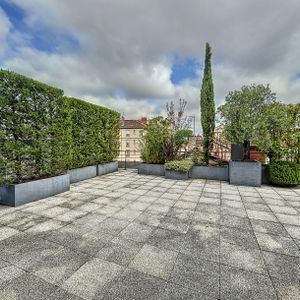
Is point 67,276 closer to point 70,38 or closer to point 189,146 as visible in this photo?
point 70,38

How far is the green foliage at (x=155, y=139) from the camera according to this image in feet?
28.0

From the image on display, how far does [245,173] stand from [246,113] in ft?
7.09

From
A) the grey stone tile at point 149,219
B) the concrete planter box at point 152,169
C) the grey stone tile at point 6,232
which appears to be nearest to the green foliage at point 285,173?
the concrete planter box at point 152,169

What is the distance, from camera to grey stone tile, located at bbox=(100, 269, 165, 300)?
1674 mm

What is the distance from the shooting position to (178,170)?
734 cm

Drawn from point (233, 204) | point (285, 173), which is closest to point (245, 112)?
point (285, 173)

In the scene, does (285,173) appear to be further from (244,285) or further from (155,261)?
(155,261)

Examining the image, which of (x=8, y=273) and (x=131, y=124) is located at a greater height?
(x=131, y=124)

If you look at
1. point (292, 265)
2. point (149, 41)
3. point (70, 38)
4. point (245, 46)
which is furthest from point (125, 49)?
point (292, 265)

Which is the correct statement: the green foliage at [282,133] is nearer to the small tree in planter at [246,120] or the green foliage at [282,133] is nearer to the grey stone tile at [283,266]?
the small tree in planter at [246,120]

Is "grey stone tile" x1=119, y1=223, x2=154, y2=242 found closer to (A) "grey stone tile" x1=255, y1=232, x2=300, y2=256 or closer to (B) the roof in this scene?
(A) "grey stone tile" x1=255, y1=232, x2=300, y2=256

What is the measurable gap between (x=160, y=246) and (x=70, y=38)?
753 centimetres

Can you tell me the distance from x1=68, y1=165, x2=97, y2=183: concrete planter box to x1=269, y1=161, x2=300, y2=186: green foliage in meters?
6.94

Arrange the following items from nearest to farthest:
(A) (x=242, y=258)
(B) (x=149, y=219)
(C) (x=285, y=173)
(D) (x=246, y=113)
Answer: (A) (x=242, y=258) → (B) (x=149, y=219) → (C) (x=285, y=173) → (D) (x=246, y=113)
